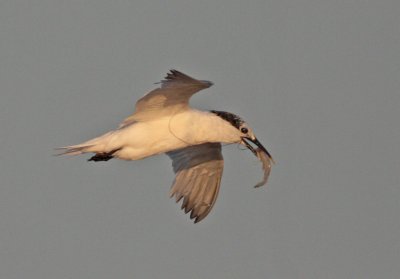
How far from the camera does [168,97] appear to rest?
2247cm

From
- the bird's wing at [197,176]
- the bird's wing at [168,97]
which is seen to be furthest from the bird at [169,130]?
the bird's wing at [197,176]

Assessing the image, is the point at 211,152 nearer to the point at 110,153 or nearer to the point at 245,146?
the point at 245,146

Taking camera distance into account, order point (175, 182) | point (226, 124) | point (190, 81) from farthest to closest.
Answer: point (175, 182) → point (226, 124) → point (190, 81)

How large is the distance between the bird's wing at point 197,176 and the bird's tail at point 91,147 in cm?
239

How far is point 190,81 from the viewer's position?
21609mm

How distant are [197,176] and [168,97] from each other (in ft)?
8.94

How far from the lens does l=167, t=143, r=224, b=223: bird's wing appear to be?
2458 cm

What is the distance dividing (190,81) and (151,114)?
1.50 metres

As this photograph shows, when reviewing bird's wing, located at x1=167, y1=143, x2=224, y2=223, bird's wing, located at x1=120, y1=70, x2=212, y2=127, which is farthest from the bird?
bird's wing, located at x1=167, y1=143, x2=224, y2=223

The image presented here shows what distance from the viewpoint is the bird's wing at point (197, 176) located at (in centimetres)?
2458

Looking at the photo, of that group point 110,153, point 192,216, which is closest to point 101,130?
point 110,153

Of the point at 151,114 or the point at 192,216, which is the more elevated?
the point at 151,114

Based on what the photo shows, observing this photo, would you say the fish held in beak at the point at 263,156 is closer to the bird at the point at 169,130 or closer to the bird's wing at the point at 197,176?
the bird at the point at 169,130

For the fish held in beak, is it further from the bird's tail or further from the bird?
the bird's tail
